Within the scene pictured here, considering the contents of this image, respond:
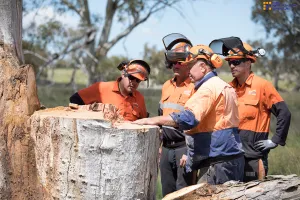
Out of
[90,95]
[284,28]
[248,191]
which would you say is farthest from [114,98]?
[284,28]

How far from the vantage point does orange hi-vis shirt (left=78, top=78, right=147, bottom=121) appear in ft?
18.9

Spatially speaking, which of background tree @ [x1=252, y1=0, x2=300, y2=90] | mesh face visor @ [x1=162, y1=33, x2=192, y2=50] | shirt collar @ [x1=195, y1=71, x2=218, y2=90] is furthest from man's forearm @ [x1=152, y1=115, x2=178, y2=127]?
background tree @ [x1=252, y1=0, x2=300, y2=90]

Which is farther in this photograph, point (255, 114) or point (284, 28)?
point (284, 28)

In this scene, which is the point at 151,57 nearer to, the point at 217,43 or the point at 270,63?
the point at 270,63

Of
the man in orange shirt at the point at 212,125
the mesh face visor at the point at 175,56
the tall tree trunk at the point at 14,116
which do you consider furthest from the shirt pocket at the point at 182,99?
the tall tree trunk at the point at 14,116

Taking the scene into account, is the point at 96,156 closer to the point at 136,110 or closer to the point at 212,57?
the point at 212,57

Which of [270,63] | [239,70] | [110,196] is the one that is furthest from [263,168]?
[270,63]

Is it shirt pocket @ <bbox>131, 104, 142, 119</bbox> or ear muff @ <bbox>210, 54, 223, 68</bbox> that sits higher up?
ear muff @ <bbox>210, 54, 223, 68</bbox>

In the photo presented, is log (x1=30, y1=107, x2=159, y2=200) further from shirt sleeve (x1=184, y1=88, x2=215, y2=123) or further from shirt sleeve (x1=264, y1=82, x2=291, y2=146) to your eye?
shirt sleeve (x1=264, y1=82, x2=291, y2=146)

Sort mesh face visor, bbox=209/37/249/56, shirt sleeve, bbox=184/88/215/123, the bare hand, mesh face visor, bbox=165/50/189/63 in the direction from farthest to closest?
mesh face visor, bbox=209/37/249/56 → the bare hand → mesh face visor, bbox=165/50/189/63 → shirt sleeve, bbox=184/88/215/123

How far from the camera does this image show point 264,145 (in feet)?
17.4

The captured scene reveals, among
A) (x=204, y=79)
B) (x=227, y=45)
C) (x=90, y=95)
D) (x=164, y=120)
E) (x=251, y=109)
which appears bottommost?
(x=164, y=120)

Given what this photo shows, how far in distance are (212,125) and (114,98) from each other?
5.10 ft

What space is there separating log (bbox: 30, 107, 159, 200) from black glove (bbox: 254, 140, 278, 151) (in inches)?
64.6
